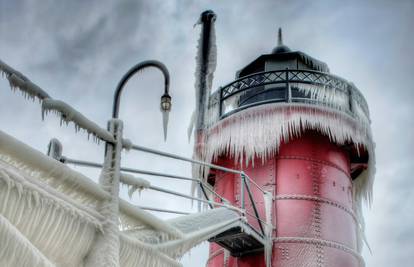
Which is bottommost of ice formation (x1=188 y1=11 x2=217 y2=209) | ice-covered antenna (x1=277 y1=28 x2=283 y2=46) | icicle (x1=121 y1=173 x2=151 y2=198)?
icicle (x1=121 y1=173 x2=151 y2=198)

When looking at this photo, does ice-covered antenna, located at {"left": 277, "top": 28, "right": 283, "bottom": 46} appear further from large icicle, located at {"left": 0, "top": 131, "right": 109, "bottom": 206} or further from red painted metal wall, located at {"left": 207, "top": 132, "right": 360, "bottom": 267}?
large icicle, located at {"left": 0, "top": 131, "right": 109, "bottom": 206}

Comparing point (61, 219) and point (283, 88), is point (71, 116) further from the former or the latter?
point (283, 88)

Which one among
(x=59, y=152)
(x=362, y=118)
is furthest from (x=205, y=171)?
(x=59, y=152)

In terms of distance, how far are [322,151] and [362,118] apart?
147 centimetres

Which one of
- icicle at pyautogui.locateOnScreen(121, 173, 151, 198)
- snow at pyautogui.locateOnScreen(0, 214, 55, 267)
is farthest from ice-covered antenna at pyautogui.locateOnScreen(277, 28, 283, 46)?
snow at pyautogui.locateOnScreen(0, 214, 55, 267)

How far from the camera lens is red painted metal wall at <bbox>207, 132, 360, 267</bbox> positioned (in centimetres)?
1295

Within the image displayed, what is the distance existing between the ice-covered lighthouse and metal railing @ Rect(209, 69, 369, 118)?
0.08 feet

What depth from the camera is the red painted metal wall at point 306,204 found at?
12.9m

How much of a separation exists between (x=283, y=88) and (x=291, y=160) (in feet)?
6.42

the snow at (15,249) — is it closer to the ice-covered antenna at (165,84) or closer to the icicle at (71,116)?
the icicle at (71,116)

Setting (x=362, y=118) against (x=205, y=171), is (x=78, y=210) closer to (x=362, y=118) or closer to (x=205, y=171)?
(x=205, y=171)

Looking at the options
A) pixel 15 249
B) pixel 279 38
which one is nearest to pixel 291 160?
pixel 279 38

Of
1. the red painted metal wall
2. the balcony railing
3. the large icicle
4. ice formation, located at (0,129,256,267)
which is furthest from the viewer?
the balcony railing

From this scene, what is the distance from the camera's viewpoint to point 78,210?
513cm
